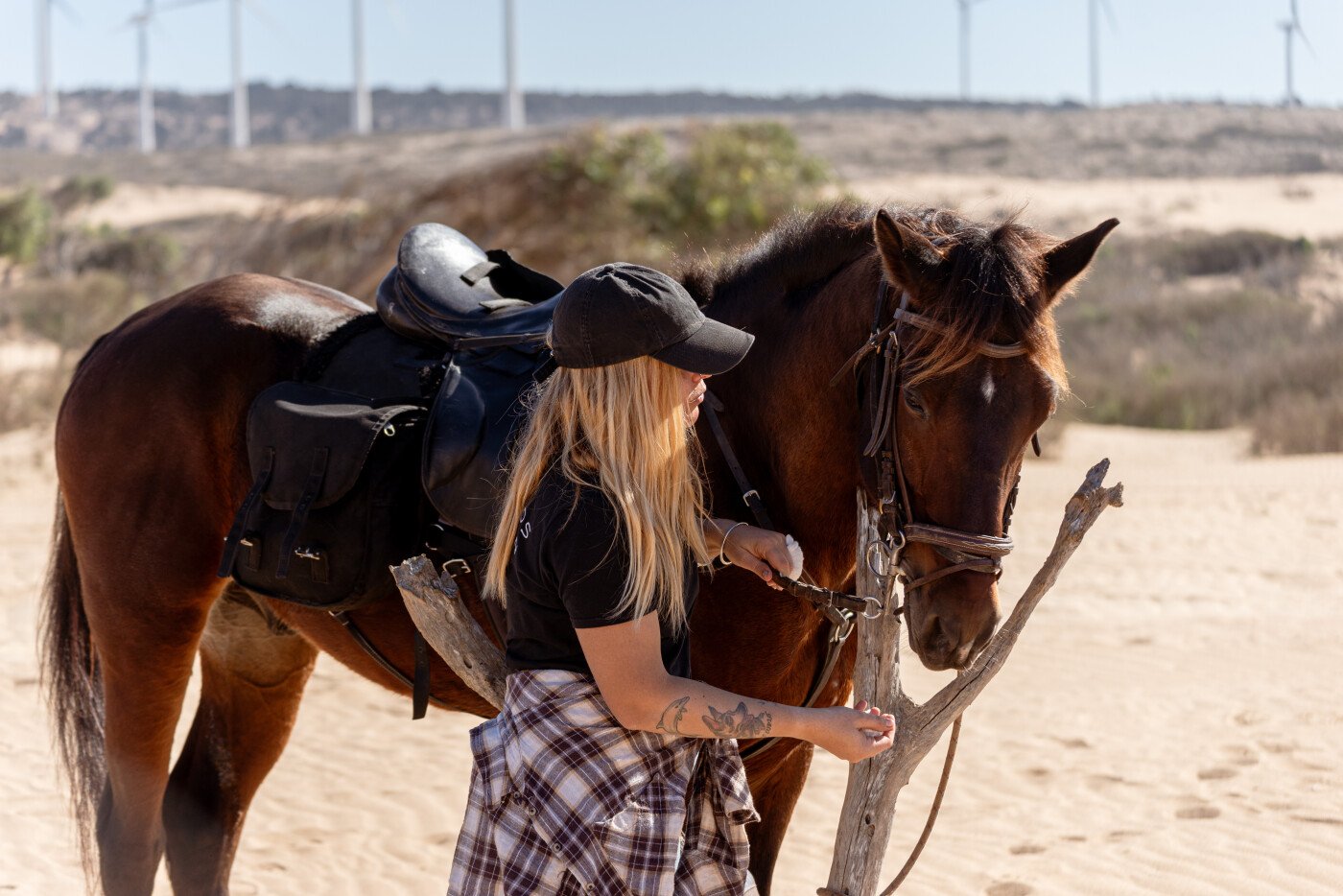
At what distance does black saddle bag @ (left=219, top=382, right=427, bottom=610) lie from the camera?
3021 millimetres

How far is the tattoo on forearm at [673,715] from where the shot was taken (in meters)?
2.07

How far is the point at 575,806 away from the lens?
212 cm

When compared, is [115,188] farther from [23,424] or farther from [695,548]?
[695,548]

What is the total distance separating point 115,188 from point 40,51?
18.5ft

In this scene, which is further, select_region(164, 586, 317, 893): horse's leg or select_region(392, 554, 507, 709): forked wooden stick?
select_region(164, 586, 317, 893): horse's leg

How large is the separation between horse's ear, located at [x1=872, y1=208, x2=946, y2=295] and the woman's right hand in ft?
2.84

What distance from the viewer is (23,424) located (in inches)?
576

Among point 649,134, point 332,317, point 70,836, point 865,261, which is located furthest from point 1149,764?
point 649,134

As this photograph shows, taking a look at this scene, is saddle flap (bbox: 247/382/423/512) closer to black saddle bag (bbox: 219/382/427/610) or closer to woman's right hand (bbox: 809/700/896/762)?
black saddle bag (bbox: 219/382/427/610)

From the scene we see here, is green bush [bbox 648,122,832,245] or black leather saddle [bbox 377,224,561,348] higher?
green bush [bbox 648,122,832,245]

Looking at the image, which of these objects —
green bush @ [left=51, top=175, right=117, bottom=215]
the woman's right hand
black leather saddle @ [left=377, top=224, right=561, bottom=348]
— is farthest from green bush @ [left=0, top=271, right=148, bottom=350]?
the woman's right hand

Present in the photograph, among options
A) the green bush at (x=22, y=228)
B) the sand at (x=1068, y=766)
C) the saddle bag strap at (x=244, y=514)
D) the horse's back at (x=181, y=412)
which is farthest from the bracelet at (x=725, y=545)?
the green bush at (x=22, y=228)

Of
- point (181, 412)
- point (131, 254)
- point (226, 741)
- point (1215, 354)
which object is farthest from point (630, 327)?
point (131, 254)

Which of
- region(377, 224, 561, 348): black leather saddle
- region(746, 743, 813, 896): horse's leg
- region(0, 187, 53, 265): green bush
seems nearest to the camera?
region(746, 743, 813, 896): horse's leg
